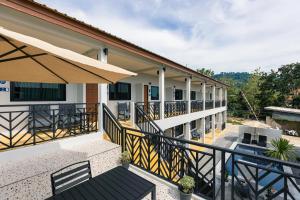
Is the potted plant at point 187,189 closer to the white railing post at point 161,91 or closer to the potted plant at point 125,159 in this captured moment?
the potted plant at point 125,159

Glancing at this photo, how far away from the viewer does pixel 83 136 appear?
5.18 m

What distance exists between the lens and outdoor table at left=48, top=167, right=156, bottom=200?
92.4 inches

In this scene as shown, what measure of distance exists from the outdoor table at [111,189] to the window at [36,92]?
596cm

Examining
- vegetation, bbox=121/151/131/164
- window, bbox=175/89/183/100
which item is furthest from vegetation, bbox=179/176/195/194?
window, bbox=175/89/183/100

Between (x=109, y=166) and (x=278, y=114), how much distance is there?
29344 millimetres

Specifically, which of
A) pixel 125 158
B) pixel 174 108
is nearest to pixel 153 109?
pixel 174 108

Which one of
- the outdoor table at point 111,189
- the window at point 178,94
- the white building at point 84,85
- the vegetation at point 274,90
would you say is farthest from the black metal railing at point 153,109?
the vegetation at point 274,90

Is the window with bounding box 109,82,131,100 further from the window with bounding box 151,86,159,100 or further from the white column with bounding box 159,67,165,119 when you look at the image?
the white column with bounding box 159,67,165,119

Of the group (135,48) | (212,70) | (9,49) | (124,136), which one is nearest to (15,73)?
(9,49)

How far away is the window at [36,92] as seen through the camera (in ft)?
21.3

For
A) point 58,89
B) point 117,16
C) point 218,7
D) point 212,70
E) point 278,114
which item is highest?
point 212,70

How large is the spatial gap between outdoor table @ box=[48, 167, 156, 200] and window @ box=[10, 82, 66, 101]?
5.96 m

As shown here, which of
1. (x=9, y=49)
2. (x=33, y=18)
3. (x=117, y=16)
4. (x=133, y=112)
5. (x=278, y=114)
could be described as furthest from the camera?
(x=278, y=114)

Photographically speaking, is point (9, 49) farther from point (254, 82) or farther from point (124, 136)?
point (254, 82)
